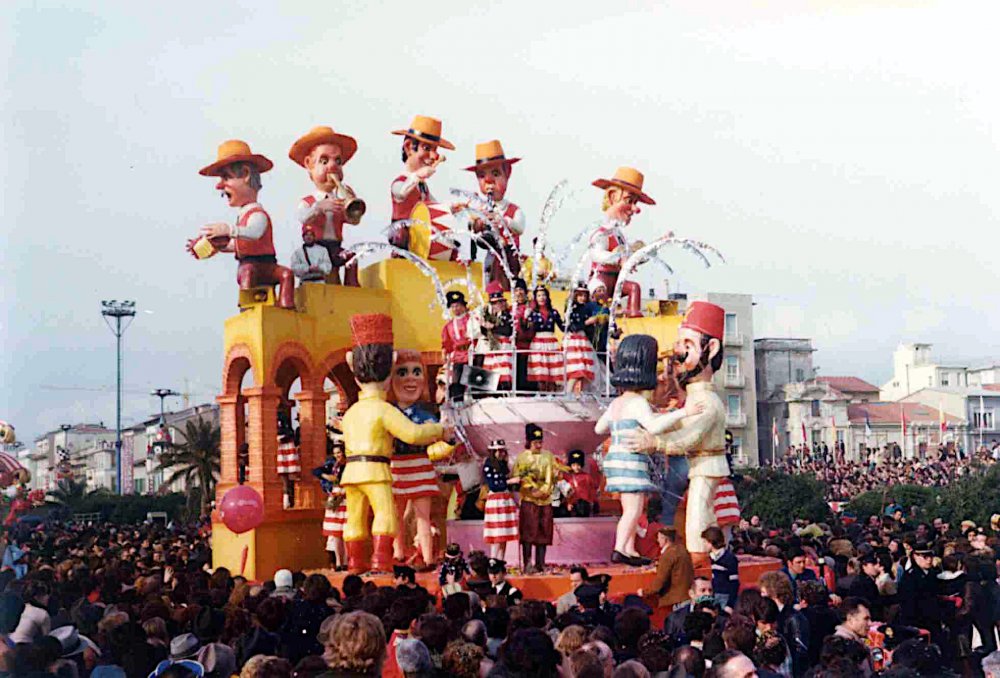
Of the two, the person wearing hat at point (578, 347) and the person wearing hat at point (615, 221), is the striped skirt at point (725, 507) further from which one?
the person wearing hat at point (615, 221)

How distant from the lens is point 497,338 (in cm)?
A: 1537

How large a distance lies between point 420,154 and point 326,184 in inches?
54.2

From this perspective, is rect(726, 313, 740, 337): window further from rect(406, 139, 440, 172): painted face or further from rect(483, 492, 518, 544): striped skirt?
rect(483, 492, 518, 544): striped skirt

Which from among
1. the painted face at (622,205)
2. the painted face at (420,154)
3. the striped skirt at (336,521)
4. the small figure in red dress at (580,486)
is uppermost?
the painted face at (420,154)

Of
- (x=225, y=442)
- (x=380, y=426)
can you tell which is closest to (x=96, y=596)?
(x=380, y=426)

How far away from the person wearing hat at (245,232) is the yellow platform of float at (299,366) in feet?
1.15

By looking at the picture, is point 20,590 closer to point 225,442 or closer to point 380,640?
point 380,640

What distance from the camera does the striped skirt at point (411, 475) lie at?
1506cm

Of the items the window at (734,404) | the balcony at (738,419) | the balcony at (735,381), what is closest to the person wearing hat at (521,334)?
the balcony at (738,419)

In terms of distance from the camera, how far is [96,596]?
402 inches

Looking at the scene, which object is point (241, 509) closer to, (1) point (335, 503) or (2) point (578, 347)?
(1) point (335, 503)

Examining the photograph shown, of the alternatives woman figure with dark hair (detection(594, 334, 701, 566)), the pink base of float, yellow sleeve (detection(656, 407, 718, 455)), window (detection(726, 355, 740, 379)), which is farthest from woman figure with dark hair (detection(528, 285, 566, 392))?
window (detection(726, 355, 740, 379))

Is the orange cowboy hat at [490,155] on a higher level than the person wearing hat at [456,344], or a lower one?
higher

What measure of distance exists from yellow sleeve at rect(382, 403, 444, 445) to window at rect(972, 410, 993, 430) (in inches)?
1836
